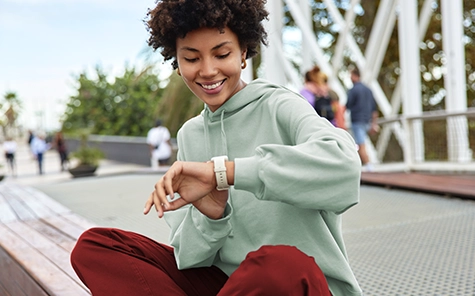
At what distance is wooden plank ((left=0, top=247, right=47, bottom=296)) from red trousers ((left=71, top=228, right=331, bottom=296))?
0.64 m

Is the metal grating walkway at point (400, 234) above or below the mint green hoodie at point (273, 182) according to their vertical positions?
below

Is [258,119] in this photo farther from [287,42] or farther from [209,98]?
[287,42]

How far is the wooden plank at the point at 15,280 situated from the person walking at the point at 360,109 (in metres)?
5.43

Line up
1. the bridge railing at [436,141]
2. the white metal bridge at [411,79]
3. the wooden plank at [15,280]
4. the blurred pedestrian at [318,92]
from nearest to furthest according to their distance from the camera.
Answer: the wooden plank at [15,280], the blurred pedestrian at [318,92], the bridge railing at [436,141], the white metal bridge at [411,79]

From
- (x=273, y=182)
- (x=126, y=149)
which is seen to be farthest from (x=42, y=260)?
(x=126, y=149)

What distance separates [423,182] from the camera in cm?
568

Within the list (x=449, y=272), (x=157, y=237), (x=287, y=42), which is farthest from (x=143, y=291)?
(x=287, y=42)

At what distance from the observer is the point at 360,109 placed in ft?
24.0

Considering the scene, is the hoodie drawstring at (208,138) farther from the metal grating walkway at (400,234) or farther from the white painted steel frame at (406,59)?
the white painted steel frame at (406,59)

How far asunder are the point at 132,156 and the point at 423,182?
50.4 feet

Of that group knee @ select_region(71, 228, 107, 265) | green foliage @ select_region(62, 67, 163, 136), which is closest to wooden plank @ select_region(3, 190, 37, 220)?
knee @ select_region(71, 228, 107, 265)

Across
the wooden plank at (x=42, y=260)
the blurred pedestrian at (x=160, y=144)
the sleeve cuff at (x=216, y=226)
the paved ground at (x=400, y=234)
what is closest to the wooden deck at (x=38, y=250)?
the wooden plank at (x=42, y=260)

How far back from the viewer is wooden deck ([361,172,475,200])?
4.96 meters

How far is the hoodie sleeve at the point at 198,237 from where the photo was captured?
1426mm
